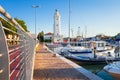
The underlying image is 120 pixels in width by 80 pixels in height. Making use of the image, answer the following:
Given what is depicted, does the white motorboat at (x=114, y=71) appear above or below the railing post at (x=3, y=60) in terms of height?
below

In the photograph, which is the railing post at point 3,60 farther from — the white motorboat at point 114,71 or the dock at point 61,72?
the white motorboat at point 114,71

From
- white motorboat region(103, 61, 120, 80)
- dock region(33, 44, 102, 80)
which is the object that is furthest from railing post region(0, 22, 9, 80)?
white motorboat region(103, 61, 120, 80)

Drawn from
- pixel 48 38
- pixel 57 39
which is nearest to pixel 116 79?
pixel 57 39

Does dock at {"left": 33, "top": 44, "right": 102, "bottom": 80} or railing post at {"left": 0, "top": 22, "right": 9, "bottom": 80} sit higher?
railing post at {"left": 0, "top": 22, "right": 9, "bottom": 80}

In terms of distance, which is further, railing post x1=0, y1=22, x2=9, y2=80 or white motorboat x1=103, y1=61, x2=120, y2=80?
white motorboat x1=103, y1=61, x2=120, y2=80

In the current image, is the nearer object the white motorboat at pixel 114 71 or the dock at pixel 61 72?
the dock at pixel 61 72

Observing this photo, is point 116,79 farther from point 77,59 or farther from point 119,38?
point 77,59

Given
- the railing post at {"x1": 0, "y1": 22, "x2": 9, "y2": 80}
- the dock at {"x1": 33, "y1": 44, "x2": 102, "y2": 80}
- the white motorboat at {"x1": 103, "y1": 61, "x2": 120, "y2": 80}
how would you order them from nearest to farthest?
the railing post at {"x1": 0, "y1": 22, "x2": 9, "y2": 80}
the dock at {"x1": 33, "y1": 44, "x2": 102, "y2": 80}
the white motorboat at {"x1": 103, "y1": 61, "x2": 120, "y2": 80}

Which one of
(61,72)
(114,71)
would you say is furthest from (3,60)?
(61,72)

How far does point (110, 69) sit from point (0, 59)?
12294 mm

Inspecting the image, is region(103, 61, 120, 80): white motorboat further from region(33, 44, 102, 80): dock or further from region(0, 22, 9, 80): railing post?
region(0, 22, 9, 80): railing post

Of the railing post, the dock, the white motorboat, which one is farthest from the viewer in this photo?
the white motorboat

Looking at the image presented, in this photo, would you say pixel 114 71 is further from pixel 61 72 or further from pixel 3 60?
pixel 3 60

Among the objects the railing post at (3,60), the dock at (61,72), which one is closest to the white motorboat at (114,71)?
the dock at (61,72)
